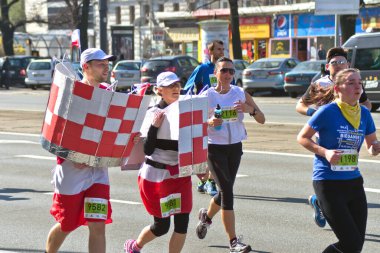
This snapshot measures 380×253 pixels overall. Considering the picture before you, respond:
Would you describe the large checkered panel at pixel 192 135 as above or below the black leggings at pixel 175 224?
above

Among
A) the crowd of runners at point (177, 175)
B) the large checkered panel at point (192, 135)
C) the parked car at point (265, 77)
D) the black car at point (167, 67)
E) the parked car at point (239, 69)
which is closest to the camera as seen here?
the crowd of runners at point (177, 175)

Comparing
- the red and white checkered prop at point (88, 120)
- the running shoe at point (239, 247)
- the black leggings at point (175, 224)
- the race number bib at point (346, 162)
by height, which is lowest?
the running shoe at point (239, 247)

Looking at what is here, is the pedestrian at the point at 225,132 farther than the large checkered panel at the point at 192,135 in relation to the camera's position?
Yes

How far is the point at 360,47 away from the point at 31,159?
1173 cm

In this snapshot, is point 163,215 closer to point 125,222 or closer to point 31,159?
point 125,222

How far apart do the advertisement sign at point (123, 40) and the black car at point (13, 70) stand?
4563 mm

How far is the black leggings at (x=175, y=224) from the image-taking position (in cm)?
709

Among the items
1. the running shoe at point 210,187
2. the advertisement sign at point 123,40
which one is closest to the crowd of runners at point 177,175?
the running shoe at point 210,187

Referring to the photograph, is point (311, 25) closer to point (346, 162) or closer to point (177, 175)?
point (177, 175)

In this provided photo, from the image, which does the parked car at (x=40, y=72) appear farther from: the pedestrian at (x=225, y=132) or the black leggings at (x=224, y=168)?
the black leggings at (x=224, y=168)

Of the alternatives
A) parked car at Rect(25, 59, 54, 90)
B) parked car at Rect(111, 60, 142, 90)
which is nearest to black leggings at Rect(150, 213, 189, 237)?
parked car at Rect(111, 60, 142, 90)

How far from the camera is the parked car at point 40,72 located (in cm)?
4425

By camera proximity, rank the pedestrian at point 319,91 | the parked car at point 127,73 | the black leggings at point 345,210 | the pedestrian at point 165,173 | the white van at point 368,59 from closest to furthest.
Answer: the black leggings at point 345,210
the pedestrian at point 165,173
the pedestrian at point 319,91
the white van at point 368,59
the parked car at point 127,73

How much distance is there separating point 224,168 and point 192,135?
1.58 m
